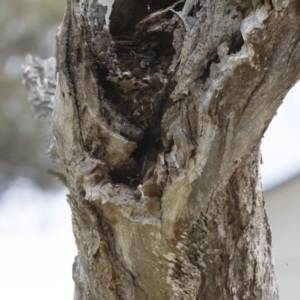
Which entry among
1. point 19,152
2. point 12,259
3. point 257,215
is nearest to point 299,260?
point 257,215

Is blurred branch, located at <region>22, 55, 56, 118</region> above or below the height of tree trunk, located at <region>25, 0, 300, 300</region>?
above

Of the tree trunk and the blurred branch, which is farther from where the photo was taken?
the blurred branch

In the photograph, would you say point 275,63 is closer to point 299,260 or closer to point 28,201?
point 299,260

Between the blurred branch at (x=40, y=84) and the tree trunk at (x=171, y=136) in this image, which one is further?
the blurred branch at (x=40, y=84)

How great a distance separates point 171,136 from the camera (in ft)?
1.45

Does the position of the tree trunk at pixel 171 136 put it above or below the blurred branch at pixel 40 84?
below

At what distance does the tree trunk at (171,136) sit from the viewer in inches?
16.0

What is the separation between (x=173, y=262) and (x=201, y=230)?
0.15ft

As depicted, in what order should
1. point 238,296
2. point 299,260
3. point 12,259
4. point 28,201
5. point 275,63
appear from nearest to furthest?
point 275,63
point 238,296
point 299,260
point 12,259
point 28,201

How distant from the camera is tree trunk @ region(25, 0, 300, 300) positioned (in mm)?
407

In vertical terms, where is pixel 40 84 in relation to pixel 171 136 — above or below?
above

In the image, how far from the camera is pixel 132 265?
0.49 metres

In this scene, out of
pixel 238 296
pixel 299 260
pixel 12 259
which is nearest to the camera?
pixel 238 296

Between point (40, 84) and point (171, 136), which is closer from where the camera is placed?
point (171, 136)
